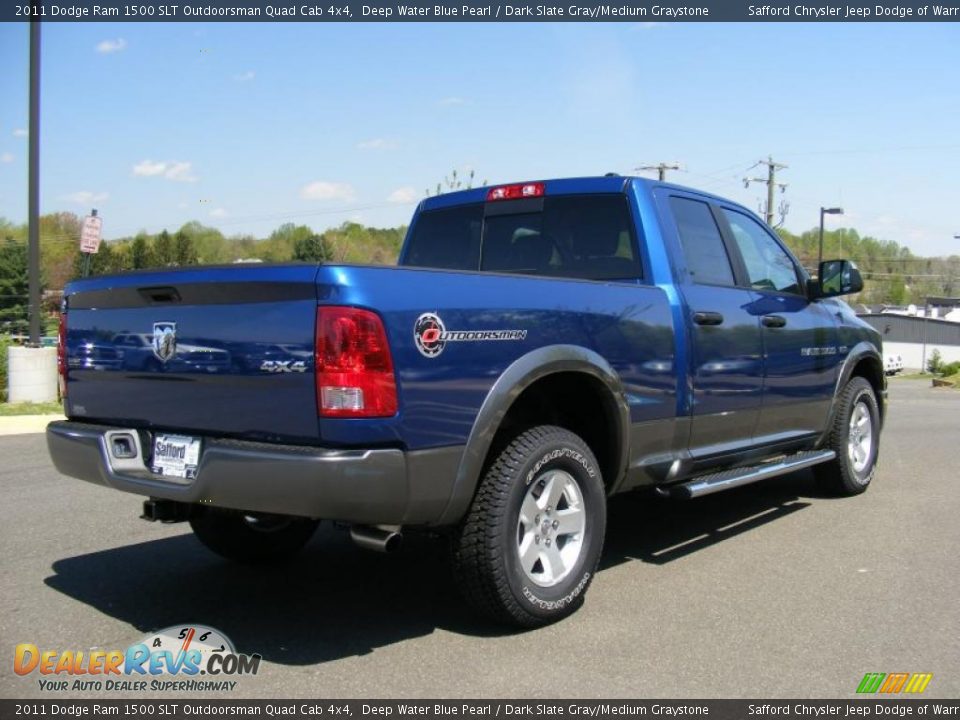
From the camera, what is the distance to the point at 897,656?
353 centimetres

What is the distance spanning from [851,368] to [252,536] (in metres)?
4.37

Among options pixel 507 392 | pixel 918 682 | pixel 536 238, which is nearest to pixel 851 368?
pixel 536 238

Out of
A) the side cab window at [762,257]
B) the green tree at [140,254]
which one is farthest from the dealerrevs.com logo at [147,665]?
the green tree at [140,254]

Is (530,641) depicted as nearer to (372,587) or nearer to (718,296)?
(372,587)

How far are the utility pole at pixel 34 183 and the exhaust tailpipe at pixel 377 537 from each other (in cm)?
1116

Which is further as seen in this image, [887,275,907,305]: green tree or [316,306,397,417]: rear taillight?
[887,275,907,305]: green tree

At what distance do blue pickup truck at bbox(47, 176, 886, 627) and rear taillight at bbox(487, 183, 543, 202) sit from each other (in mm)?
24

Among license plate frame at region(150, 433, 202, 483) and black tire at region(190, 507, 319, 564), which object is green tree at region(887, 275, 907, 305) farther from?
license plate frame at region(150, 433, 202, 483)

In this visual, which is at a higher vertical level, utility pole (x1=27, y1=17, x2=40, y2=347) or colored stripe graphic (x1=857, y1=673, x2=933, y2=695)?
utility pole (x1=27, y1=17, x2=40, y2=347)

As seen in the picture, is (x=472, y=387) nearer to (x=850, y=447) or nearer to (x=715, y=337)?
(x=715, y=337)

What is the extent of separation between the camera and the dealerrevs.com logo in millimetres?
3250

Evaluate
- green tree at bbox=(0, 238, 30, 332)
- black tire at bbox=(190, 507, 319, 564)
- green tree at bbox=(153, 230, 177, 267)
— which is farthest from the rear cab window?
green tree at bbox=(0, 238, 30, 332)
